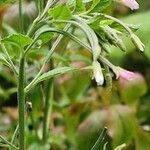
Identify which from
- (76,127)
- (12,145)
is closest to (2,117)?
(76,127)

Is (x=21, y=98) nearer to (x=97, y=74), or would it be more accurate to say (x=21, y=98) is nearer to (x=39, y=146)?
(x=97, y=74)

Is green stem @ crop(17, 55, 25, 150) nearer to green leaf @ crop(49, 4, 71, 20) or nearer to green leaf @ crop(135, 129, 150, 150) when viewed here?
→ green leaf @ crop(49, 4, 71, 20)

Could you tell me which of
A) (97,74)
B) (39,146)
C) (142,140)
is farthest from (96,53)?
(142,140)

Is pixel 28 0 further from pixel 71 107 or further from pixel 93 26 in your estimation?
pixel 93 26

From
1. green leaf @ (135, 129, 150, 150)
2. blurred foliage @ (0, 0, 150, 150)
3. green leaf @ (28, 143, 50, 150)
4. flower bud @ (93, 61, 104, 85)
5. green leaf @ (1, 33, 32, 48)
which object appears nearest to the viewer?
flower bud @ (93, 61, 104, 85)

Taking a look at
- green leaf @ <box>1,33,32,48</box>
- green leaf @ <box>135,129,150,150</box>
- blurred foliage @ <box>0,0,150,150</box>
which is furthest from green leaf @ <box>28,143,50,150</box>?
green leaf @ <box>1,33,32,48</box>
